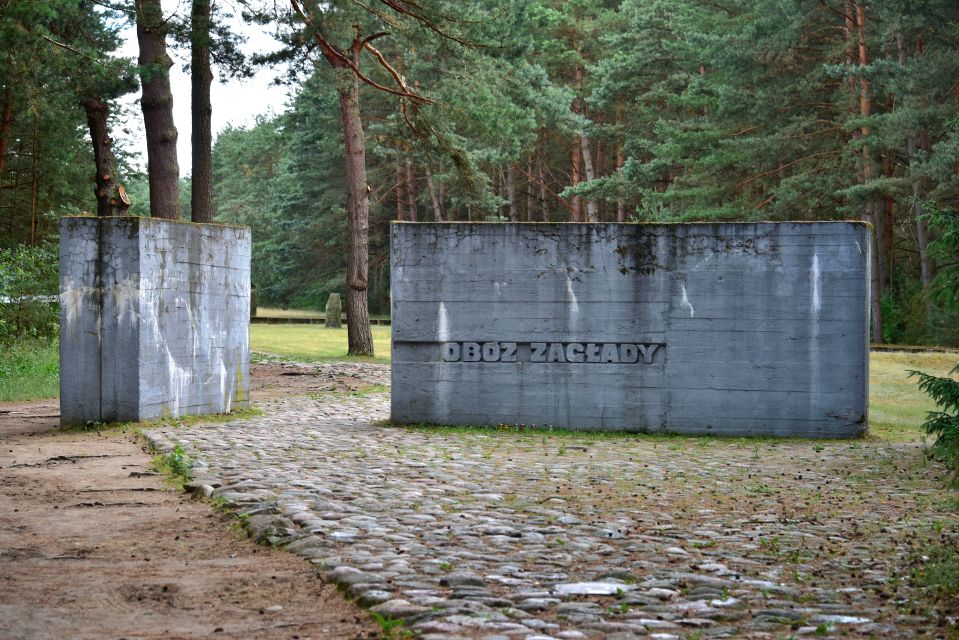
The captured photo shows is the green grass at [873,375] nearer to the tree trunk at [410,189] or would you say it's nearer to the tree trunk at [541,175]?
the tree trunk at [410,189]

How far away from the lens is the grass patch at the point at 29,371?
17.3 meters

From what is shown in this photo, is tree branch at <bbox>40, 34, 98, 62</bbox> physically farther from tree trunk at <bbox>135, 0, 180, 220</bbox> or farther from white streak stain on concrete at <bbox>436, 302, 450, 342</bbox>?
white streak stain on concrete at <bbox>436, 302, 450, 342</bbox>

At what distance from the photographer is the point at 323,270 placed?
6216 cm

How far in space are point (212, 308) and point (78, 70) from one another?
6.11 m

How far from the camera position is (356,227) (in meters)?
27.7

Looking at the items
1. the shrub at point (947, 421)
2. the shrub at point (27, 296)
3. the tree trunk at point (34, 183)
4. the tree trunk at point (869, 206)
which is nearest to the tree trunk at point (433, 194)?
the tree trunk at point (34, 183)

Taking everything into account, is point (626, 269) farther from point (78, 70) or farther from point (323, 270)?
point (323, 270)

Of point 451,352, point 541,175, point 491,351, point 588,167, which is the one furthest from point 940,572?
point 541,175

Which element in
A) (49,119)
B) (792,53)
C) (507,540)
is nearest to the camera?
(507,540)

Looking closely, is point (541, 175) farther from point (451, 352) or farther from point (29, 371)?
point (451, 352)

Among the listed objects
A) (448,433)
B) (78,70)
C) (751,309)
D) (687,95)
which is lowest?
(448,433)

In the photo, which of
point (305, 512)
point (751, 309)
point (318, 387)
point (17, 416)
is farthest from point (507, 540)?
point (318, 387)

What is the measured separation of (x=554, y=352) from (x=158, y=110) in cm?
899

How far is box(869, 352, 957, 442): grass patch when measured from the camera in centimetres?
1459
